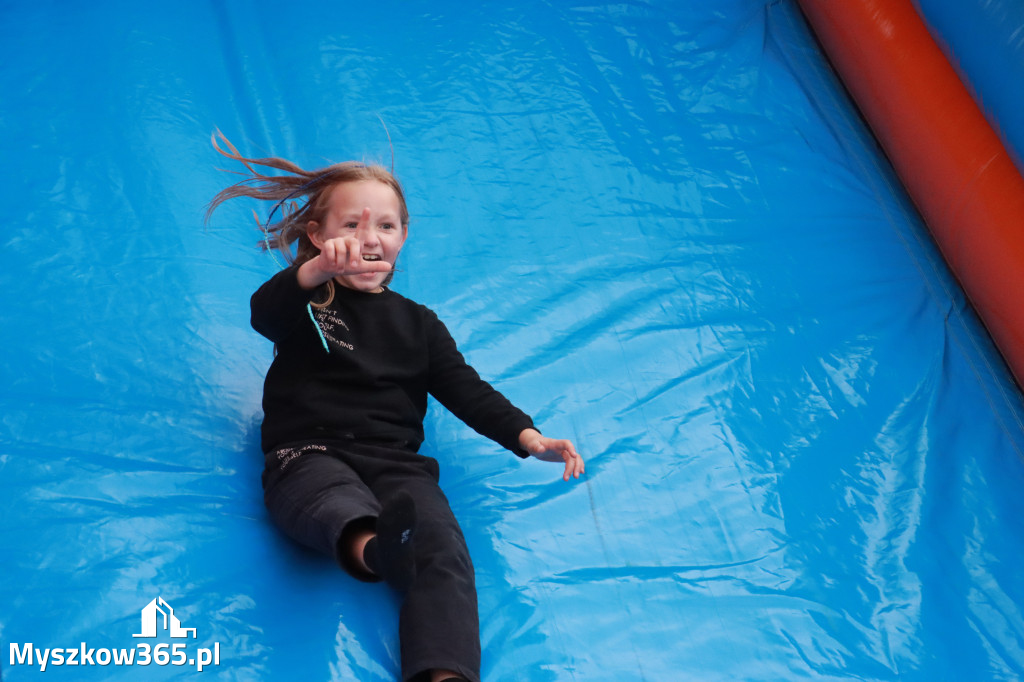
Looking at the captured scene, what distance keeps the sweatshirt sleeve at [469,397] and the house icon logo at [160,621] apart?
0.38 metres

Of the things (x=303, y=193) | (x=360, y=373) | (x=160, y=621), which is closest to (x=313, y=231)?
(x=303, y=193)

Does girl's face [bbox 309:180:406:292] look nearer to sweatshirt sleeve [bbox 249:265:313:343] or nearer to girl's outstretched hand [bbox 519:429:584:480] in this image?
sweatshirt sleeve [bbox 249:265:313:343]

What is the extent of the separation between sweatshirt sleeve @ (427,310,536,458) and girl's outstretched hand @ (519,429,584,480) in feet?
0.05

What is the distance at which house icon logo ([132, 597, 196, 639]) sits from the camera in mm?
904

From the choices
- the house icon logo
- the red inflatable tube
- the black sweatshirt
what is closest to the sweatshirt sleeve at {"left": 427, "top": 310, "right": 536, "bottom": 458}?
the black sweatshirt

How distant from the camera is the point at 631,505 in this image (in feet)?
3.83

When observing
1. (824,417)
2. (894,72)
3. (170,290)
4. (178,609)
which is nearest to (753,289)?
(824,417)

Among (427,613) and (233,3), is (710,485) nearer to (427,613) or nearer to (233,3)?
(427,613)

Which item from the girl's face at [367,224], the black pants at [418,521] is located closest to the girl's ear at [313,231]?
the girl's face at [367,224]

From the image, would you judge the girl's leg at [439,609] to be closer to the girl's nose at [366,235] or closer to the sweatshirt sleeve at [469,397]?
the sweatshirt sleeve at [469,397]

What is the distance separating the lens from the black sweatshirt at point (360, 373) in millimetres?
1034

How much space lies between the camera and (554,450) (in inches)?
Answer: 40.3

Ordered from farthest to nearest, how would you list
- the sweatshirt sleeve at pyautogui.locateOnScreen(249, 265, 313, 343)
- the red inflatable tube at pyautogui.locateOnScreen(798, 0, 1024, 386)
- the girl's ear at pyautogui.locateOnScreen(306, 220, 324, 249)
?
the red inflatable tube at pyautogui.locateOnScreen(798, 0, 1024, 386), the girl's ear at pyautogui.locateOnScreen(306, 220, 324, 249), the sweatshirt sleeve at pyautogui.locateOnScreen(249, 265, 313, 343)

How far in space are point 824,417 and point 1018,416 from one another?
13.2 inches
